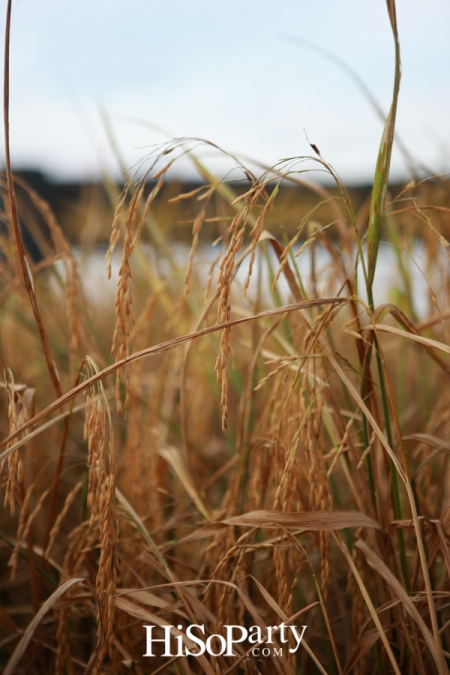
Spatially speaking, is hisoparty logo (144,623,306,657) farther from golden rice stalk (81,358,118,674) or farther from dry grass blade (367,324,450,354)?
dry grass blade (367,324,450,354)

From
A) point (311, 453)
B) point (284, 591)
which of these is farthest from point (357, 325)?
point (284, 591)

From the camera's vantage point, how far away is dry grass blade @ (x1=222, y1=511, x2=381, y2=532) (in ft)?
1.61

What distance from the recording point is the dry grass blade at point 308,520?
490 mm

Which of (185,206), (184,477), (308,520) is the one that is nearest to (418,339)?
(308,520)

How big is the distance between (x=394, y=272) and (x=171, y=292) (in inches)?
24.1

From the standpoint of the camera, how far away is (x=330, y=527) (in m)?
0.49

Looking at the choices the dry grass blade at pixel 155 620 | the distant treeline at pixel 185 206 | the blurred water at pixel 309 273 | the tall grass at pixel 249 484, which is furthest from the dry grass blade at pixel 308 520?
the distant treeline at pixel 185 206

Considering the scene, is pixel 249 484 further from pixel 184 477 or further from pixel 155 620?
pixel 155 620

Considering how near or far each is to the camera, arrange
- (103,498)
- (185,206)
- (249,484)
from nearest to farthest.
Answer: (103,498) → (249,484) → (185,206)

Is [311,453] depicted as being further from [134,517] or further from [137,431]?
[137,431]

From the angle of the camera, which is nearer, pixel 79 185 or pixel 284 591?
pixel 284 591

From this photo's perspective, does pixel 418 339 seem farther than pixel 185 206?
No

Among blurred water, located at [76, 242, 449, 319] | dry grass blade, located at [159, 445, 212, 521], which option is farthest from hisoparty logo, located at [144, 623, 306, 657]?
blurred water, located at [76, 242, 449, 319]

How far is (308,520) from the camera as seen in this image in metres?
0.49
